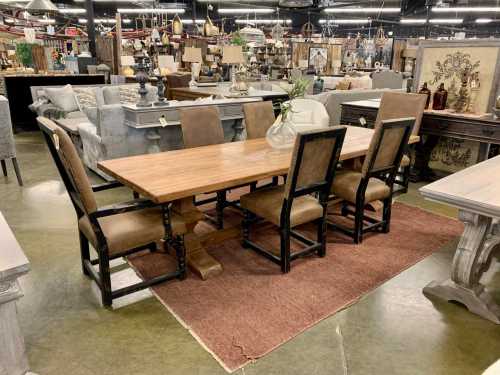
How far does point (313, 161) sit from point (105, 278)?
1.39 m

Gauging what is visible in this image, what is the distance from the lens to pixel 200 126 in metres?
3.26

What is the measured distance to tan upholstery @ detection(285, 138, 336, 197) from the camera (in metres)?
2.30

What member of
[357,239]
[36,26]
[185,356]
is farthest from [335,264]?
[36,26]

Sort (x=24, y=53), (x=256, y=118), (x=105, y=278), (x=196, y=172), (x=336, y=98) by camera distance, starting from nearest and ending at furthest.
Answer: (x=105, y=278) < (x=196, y=172) < (x=256, y=118) < (x=336, y=98) < (x=24, y=53)

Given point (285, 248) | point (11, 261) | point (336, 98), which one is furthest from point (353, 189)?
point (336, 98)

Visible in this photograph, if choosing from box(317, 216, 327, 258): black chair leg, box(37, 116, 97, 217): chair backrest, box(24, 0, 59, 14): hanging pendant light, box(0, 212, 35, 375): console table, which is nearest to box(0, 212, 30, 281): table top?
box(0, 212, 35, 375): console table

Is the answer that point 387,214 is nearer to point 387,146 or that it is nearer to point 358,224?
point 358,224

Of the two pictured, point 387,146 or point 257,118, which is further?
point 257,118

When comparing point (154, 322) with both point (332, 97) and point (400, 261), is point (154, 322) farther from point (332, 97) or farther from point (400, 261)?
point (332, 97)

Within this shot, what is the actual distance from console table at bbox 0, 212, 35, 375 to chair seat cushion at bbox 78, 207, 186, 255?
1.83 ft

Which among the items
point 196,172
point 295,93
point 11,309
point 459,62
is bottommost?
point 11,309

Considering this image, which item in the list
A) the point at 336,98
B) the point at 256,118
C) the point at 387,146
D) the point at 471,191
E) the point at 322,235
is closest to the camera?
the point at 471,191

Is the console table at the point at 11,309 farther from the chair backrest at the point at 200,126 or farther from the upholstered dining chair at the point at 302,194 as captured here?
the chair backrest at the point at 200,126

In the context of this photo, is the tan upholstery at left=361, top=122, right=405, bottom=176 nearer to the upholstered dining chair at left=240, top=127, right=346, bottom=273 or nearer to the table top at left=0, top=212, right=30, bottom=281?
the upholstered dining chair at left=240, top=127, right=346, bottom=273
